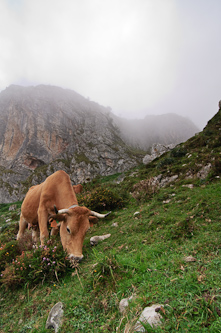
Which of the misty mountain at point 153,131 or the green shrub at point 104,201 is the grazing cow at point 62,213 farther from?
the misty mountain at point 153,131

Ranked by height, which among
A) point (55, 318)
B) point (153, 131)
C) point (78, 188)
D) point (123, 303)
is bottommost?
point (55, 318)

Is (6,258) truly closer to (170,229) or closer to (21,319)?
(21,319)

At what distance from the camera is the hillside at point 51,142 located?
218ft

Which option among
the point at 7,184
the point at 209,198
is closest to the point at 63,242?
the point at 209,198

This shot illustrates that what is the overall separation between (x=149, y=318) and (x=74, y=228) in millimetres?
3172

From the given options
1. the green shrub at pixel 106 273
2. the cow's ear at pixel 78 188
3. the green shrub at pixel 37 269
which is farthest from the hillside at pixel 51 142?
the green shrub at pixel 106 273

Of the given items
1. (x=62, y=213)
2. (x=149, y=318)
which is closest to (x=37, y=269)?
(x=62, y=213)

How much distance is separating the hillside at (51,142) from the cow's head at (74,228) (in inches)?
2283

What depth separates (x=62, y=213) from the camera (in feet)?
15.8

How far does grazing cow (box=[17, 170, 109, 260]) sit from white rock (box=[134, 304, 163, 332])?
2.70 m

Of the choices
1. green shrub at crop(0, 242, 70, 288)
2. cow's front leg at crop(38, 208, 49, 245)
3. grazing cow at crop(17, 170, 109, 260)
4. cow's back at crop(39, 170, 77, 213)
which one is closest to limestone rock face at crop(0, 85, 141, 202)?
grazing cow at crop(17, 170, 109, 260)

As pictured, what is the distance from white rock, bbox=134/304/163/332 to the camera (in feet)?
5.43

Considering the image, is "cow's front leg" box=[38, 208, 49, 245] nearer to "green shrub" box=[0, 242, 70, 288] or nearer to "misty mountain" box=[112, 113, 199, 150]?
"green shrub" box=[0, 242, 70, 288]

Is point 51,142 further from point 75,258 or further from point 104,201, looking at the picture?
point 75,258
